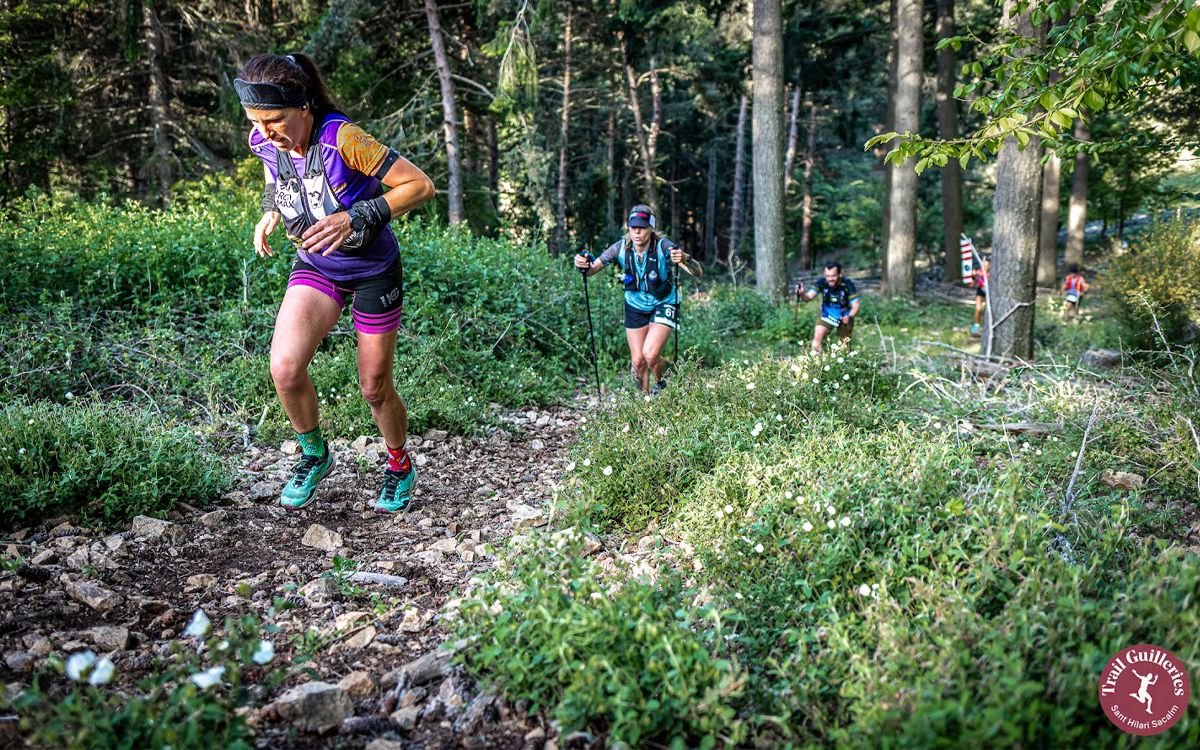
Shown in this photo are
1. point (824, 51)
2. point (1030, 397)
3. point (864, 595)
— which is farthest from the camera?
point (824, 51)

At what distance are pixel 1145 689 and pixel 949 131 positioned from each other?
17998 millimetres

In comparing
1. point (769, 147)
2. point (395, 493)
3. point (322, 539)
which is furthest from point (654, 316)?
point (769, 147)

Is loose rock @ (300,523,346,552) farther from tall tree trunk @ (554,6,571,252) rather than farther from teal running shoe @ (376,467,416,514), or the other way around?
tall tree trunk @ (554,6,571,252)

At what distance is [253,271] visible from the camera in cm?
780

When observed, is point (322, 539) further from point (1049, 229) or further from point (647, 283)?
point (1049, 229)

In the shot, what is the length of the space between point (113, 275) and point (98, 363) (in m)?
1.32

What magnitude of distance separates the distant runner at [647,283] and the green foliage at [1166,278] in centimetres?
669

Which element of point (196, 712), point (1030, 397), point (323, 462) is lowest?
point (1030, 397)

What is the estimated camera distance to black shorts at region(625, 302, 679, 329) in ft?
24.2

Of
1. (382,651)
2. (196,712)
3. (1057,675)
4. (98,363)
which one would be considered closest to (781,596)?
(1057,675)

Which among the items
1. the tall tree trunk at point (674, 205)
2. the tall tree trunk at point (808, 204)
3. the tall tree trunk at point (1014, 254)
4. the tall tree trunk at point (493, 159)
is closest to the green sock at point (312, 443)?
Answer: the tall tree trunk at point (1014, 254)

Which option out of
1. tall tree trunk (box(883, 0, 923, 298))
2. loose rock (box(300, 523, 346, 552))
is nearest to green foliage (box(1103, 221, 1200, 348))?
tall tree trunk (box(883, 0, 923, 298))

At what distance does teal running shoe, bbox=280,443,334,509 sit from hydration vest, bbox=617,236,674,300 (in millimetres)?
3823

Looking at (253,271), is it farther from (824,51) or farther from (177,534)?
(824,51)
